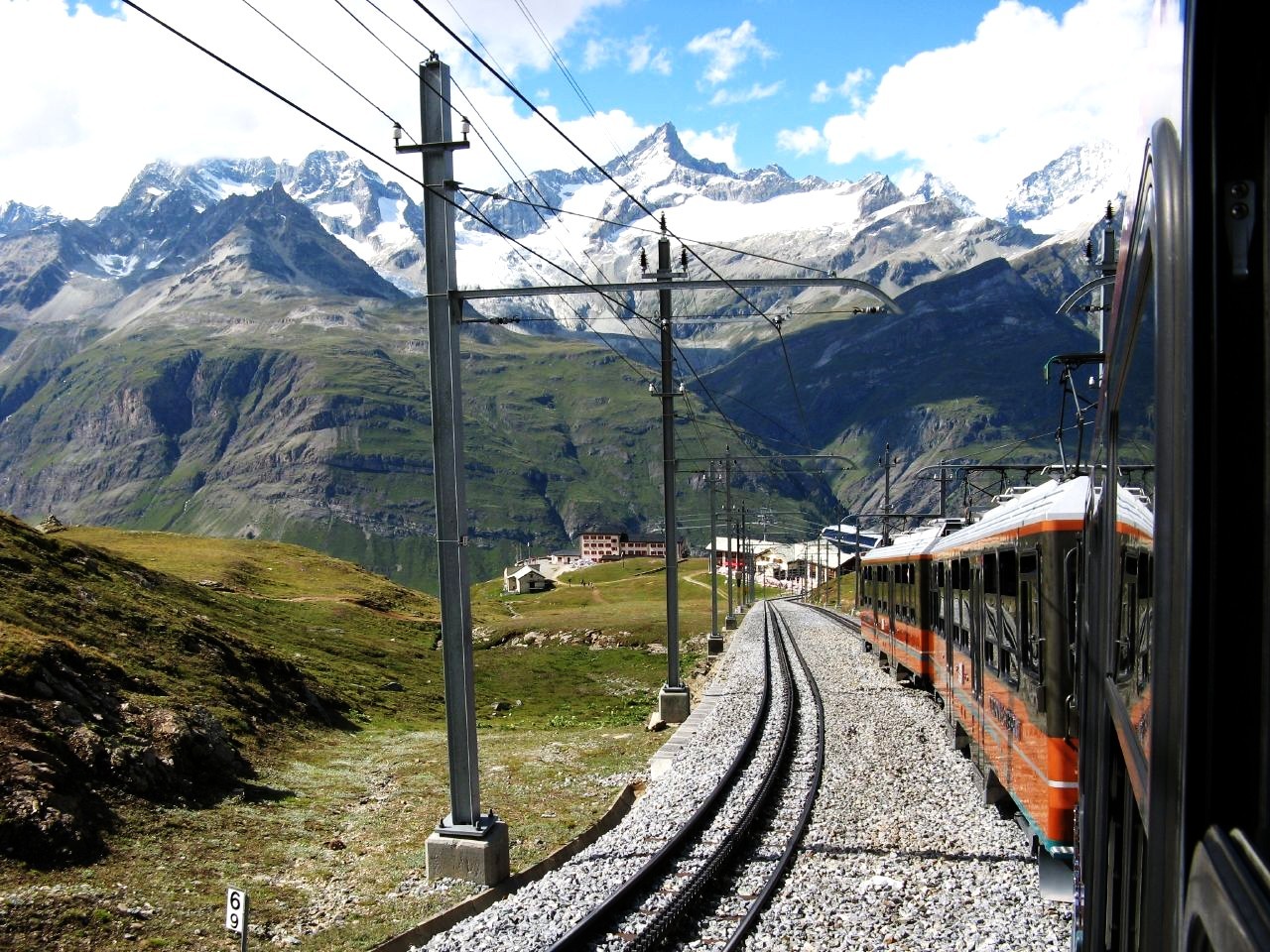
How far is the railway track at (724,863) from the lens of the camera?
36.1ft

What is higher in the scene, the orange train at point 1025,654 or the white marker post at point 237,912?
the orange train at point 1025,654

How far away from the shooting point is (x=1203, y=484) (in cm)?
186

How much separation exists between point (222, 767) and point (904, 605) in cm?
1791

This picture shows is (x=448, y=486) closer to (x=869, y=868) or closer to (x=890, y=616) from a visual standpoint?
(x=869, y=868)

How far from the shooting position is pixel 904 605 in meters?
→ 29.3

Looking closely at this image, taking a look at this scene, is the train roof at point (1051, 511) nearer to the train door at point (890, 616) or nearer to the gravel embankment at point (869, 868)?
the gravel embankment at point (869, 868)

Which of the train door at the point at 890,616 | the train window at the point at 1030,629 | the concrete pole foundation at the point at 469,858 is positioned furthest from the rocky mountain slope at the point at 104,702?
the train door at the point at 890,616

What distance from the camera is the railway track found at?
1099 centimetres

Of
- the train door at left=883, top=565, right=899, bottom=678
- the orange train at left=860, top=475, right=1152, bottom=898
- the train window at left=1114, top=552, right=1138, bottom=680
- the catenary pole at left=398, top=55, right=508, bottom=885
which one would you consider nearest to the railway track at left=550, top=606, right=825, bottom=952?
the catenary pole at left=398, top=55, right=508, bottom=885

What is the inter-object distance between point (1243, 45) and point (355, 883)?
529 inches

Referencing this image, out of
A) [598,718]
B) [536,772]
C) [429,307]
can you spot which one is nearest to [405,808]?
[536,772]

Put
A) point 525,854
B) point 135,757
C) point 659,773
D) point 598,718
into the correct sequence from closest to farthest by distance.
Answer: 1. point 525,854
2. point 135,757
3. point 659,773
4. point 598,718

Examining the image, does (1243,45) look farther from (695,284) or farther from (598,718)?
(598,718)

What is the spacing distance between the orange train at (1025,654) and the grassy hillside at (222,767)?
6.09 meters
